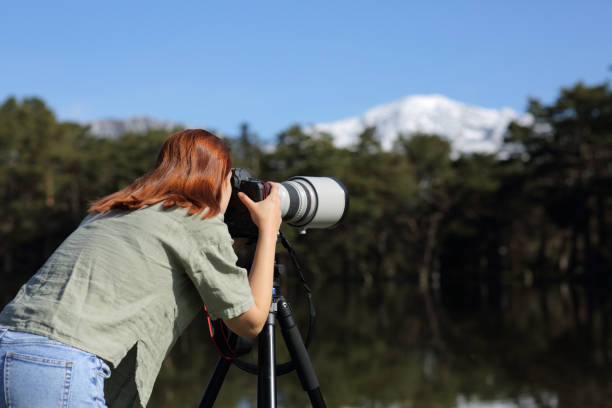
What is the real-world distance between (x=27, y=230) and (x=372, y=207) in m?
14.3

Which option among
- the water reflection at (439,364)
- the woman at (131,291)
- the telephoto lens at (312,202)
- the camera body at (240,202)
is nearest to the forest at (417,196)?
the water reflection at (439,364)

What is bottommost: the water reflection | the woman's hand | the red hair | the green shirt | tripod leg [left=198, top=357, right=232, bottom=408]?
the water reflection

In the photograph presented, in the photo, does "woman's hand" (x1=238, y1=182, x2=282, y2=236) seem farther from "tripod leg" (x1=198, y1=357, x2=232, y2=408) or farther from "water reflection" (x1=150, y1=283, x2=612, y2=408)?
"water reflection" (x1=150, y1=283, x2=612, y2=408)

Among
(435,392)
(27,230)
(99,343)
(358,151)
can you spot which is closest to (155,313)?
(99,343)

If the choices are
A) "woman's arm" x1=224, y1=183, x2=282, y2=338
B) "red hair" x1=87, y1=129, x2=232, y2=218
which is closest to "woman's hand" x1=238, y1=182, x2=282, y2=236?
"woman's arm" x1=224, y1=183, x2=282, y2=338

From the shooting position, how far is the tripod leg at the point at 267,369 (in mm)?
1410

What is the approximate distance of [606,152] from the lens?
18750mm

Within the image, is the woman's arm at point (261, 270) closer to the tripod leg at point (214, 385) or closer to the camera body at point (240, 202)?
the camera body at point (240, 202)

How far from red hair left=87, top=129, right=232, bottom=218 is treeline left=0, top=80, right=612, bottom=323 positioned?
17.8 metres

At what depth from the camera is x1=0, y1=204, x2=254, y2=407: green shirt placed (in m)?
1.05

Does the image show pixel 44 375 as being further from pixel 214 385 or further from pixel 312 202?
pixel 312 202

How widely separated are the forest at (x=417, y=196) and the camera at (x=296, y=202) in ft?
47.9

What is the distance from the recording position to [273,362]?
4.77 feet

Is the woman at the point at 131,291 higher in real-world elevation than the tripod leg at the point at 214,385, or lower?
higher
